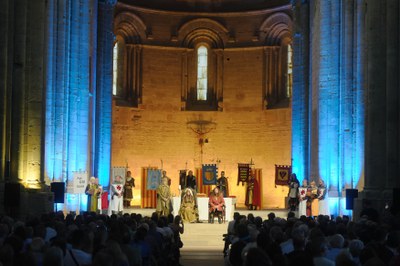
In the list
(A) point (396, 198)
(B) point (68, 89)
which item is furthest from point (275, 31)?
(A) point (396, 198)

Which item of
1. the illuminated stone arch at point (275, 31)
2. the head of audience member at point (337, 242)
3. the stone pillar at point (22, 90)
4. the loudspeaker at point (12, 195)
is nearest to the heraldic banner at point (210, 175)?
the illuminated stone arch at point (275, 31)

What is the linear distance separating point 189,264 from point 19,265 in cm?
1191

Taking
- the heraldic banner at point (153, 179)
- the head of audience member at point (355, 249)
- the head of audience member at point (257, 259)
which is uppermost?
the heraldic banner at point (153, 179)

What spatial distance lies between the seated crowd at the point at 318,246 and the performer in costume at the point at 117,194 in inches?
588

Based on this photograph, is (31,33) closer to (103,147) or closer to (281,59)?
(103,147)

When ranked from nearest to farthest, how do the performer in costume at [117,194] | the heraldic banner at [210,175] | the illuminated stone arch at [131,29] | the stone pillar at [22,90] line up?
the stone pillar at [22,90] → the performer in costume at [117,194] → the heraldic banner at [210,175] → the illuminated stone arch at [131,29]

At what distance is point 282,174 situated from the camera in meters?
35.5

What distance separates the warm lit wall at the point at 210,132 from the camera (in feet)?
129

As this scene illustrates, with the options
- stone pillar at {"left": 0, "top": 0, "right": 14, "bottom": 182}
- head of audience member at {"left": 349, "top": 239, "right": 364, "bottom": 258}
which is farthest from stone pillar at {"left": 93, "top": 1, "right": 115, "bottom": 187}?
head of audience member at {"left": 349, "top": 239, "right": 364, "bottom": 258}

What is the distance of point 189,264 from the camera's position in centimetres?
1939

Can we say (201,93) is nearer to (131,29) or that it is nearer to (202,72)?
(202,72)

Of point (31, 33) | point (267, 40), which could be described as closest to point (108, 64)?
point (267, 40)

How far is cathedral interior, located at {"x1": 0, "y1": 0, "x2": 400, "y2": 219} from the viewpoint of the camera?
68.6 feet

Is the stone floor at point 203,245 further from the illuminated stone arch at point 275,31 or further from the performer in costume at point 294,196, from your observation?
the illuminated stone arch at point 275,31
